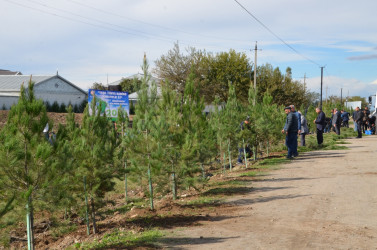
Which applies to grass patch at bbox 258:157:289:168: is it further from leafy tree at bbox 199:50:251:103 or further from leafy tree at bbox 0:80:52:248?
leafy tree at bbox 199:50:251:103

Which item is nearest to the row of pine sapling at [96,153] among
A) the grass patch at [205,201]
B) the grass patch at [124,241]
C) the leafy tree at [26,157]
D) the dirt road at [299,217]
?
the leafy tree at [26,157]

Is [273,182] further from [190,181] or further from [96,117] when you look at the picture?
[96,117]

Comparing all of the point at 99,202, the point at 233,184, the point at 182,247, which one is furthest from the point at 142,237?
the point at 233,184

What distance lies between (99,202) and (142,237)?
1.72m

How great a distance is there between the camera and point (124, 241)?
276 inches

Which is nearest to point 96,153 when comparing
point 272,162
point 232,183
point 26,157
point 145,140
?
point 145,140

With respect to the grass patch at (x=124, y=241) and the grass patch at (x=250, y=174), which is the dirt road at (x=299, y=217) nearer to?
the grass patch at (x=124, y=241)

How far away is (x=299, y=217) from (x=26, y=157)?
4737 mm

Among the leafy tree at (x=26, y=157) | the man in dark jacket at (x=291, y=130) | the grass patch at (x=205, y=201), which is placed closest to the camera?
the leafy tree at (x=26, y=157)

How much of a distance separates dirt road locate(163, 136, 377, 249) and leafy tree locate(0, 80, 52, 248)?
2124 millimetres

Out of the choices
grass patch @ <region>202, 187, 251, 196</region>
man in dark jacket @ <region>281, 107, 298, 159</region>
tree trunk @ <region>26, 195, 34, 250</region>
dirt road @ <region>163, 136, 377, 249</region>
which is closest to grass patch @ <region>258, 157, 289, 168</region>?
man in dark jacket @ <region>281, 107, 298, 159</region>

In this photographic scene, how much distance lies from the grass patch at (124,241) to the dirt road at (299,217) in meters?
0.35

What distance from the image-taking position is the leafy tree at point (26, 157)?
20.7 ft

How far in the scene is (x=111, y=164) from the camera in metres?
8.79
